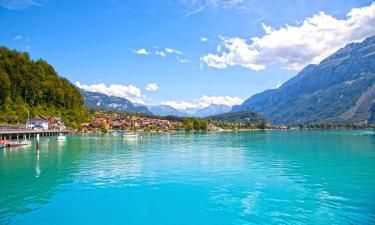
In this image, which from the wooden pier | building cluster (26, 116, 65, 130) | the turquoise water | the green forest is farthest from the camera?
building cluster (26, 116, 65, 130)

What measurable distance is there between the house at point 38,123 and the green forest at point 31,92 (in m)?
3.45

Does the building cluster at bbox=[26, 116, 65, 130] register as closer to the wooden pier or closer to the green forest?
the wooden pier

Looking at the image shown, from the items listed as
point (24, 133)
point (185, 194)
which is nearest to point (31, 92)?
point (24, 133)

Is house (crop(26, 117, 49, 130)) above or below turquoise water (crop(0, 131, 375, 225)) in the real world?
above

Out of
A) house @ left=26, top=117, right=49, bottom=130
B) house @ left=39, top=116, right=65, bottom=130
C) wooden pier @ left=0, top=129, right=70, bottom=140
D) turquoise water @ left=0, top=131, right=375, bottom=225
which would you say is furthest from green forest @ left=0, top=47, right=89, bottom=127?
turquoise water @ left=0, top=131, right=375, bottom=225

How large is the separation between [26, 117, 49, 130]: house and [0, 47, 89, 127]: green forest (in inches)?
136

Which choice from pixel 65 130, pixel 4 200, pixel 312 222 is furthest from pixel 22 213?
pixel 65 130

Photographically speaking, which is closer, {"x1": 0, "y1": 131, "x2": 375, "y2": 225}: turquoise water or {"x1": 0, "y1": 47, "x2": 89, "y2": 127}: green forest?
{"x1": 0, "y1": 131, "x2": 375, "y2": 225}: turquoise water

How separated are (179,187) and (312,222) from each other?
581 inches

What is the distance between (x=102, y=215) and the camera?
2516 cm

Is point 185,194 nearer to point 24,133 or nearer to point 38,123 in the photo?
point 24,133

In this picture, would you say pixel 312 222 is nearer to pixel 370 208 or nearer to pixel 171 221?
pixel 370 208

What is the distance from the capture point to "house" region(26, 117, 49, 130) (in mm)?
139300

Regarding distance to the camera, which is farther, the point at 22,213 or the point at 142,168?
the point at 142,168
